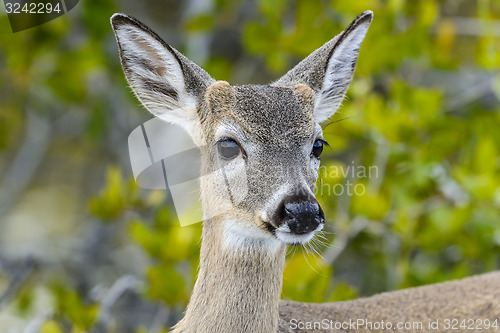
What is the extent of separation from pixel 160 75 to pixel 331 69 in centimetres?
81

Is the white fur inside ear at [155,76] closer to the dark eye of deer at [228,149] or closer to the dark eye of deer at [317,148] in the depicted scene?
the dark eye of deer at [228,149]

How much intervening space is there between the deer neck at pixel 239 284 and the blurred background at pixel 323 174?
3.35 ft

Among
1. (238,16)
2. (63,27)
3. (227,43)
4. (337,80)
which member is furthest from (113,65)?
(337,80)

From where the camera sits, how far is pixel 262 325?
3.18 metres

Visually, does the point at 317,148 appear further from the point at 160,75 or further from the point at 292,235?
the point at 160,75

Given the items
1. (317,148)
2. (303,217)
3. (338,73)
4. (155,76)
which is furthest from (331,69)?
(303,217)

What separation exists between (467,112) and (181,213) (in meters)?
4.00

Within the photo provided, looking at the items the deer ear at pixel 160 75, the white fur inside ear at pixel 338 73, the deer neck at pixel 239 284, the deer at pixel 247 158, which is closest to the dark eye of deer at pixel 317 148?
the deer at pixel 247 158

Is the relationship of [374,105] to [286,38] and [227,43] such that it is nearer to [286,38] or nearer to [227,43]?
[286,38]

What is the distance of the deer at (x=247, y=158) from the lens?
2.99 m

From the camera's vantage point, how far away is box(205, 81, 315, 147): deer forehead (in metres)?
3.09

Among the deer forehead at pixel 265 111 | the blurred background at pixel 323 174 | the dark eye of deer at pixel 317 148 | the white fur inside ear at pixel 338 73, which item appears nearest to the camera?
the deer forehead at pixel 265 111

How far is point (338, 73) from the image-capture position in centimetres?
358

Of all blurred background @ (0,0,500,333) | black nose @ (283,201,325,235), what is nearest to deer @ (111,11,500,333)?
black nose @ (283,201,325,235)
